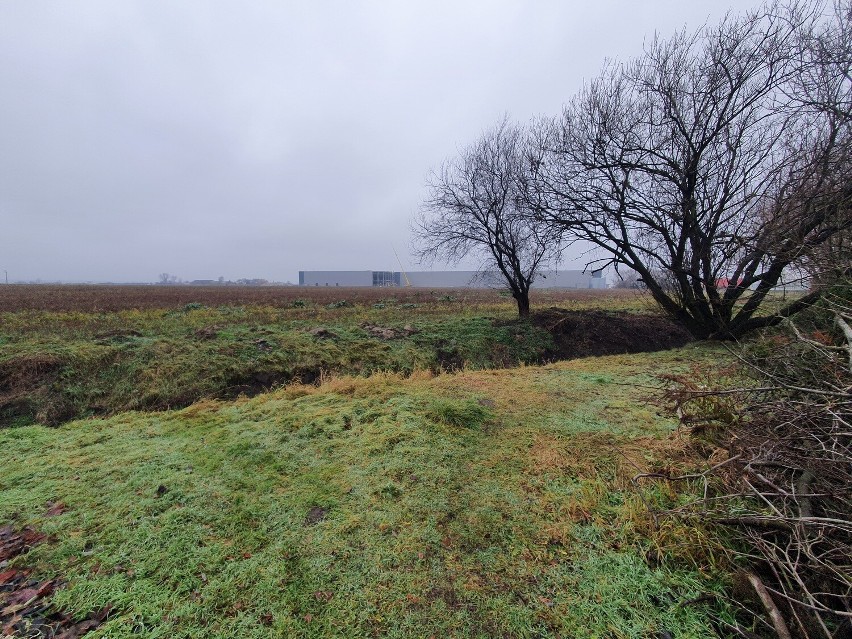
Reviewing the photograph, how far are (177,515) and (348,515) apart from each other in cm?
153

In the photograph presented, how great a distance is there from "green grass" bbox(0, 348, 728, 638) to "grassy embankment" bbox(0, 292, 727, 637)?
0.05ft

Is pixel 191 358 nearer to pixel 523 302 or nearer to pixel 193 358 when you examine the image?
pixel 193 358

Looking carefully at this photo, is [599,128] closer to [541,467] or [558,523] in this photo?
[541,467]

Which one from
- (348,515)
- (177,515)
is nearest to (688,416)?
(348,515)

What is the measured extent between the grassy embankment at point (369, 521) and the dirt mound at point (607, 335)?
22.3 feet

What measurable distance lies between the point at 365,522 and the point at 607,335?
38.7 feet

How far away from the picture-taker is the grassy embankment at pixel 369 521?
1.97 m

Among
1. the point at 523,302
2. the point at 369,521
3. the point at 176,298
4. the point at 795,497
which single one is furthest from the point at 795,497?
the point at 176,298

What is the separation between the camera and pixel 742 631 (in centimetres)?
162

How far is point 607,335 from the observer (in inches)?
473

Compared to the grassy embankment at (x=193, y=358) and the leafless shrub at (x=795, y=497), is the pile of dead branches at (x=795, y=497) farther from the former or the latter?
the grassy embankment at (x=193, y=358)

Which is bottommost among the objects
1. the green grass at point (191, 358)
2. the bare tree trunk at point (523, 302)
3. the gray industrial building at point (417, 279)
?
the green grass at point (191, 358)

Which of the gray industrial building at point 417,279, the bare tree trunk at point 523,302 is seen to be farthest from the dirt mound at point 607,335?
the gray industrial building at point 417,279

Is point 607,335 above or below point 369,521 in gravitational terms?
above
